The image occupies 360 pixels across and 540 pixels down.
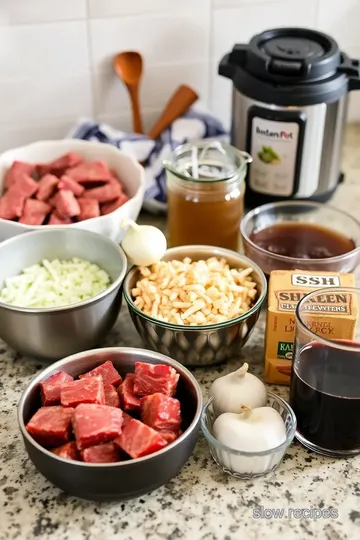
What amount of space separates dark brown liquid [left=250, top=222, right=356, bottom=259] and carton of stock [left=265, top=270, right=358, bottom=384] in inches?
5.5

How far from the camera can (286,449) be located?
0.94 m

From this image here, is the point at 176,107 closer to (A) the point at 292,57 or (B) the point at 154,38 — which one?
(B) the point at 154,38

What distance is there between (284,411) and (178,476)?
0.16 metres

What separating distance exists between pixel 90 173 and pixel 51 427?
21.2 inches

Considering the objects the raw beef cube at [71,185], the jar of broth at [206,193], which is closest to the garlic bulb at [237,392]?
the jar of broth at [206,193]

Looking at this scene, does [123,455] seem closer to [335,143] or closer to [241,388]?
[241,388]

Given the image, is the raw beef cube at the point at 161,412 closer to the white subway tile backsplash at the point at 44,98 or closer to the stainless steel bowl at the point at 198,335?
the stainless steel bowl at the point at 198,335

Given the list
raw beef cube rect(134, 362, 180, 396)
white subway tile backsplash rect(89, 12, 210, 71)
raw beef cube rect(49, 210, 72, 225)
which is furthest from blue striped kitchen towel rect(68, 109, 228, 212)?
raw beef cube rect(134, 362, 180, 396)

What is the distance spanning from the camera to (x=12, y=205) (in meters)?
1.20

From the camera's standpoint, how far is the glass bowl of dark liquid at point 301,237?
1144 mm

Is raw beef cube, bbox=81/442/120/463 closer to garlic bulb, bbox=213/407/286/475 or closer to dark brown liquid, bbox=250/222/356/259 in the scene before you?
garlic bulb, bbox=213/407/286/475

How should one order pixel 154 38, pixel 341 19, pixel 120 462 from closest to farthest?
pixel 120 462
pixel 154 38
pixel 341 19

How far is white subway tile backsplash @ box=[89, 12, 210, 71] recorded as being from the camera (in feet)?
4.56

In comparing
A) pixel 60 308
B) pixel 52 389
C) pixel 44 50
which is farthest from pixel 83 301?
pixel 44 50
